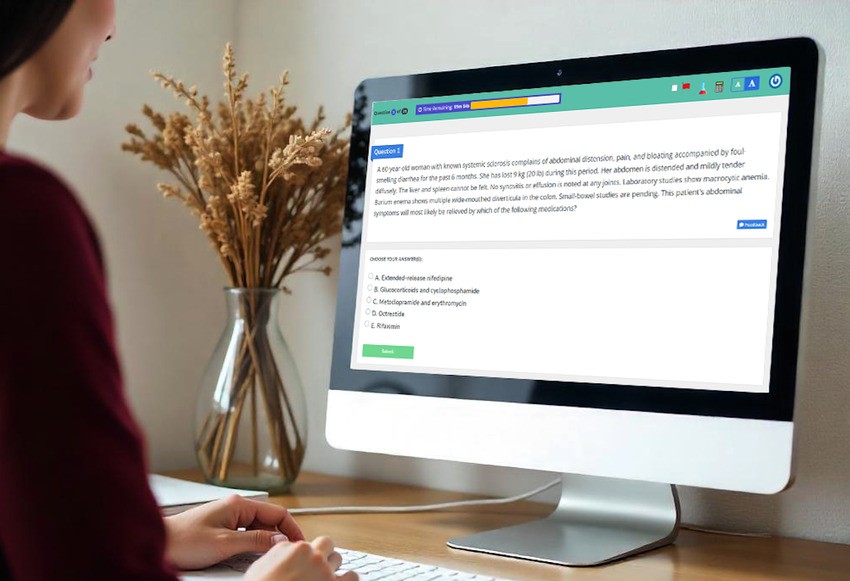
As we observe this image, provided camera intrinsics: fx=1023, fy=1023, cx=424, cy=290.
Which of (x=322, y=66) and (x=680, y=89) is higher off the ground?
(x=322, y=66)

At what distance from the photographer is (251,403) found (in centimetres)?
138

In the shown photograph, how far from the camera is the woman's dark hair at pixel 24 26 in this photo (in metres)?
0.58

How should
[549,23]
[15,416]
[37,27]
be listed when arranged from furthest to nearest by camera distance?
[549,23]
[37,27]
[15,416]

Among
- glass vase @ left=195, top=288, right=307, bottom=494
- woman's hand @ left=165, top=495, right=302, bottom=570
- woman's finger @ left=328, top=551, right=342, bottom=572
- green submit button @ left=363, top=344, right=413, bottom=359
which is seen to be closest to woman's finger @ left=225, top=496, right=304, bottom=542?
woman's hand @ left=165, top=495, right=302, bottom=570

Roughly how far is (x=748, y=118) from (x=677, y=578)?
437 millimetres

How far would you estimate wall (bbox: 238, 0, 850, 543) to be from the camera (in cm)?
115

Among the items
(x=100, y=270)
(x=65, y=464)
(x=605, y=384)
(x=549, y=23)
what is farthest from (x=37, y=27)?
(x=549, y=23)

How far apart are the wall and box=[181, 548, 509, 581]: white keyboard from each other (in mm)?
375

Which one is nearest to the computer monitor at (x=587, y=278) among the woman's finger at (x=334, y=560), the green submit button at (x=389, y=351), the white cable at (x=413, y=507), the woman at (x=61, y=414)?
the green submit button at (x=389, y=351)

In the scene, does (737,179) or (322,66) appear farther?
(322,66)

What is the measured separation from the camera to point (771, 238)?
0.95m

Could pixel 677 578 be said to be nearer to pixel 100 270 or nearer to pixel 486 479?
pixel 486 479

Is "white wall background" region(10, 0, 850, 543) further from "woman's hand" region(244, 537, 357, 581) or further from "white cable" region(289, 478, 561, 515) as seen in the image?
"woman's hand" region(244, 537, 357, 581)

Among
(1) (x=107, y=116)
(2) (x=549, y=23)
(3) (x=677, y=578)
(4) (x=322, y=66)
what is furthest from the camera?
(4) (x=322, y=66)
